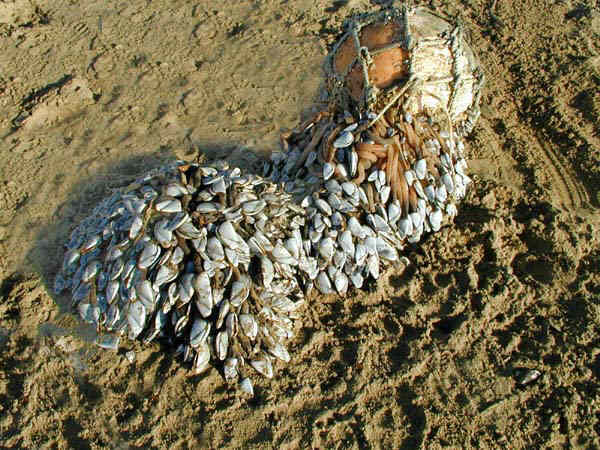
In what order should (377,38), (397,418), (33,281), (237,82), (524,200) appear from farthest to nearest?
(237,82) → (524,200) → (33,281) → (377,38) → (397,418)

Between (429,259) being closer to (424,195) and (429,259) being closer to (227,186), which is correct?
(424,195)

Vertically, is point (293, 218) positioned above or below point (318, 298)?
above

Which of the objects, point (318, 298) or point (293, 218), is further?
point (318, 298)

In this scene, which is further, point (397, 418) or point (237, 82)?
point (237, 82)

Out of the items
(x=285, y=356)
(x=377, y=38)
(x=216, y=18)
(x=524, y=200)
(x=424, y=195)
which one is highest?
(x=377, y=38)

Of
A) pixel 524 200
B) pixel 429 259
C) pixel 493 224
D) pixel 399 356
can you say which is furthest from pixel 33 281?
pixel 524 200

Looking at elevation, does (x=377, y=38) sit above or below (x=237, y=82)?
above

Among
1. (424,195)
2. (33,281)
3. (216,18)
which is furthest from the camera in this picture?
(216,18)
